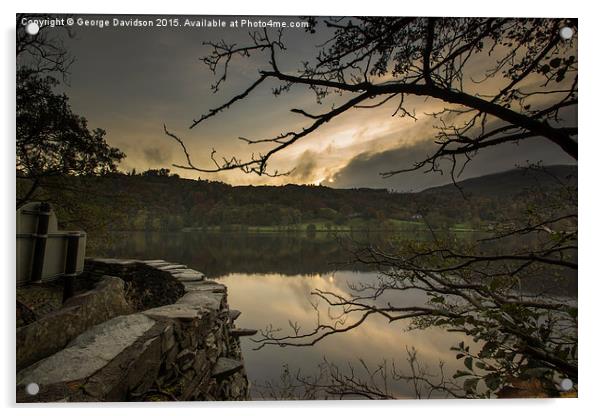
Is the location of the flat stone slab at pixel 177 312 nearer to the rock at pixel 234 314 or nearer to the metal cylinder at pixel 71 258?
the rock at pixel 234 314

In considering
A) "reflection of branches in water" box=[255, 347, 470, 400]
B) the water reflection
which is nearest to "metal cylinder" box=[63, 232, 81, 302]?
the water reflection

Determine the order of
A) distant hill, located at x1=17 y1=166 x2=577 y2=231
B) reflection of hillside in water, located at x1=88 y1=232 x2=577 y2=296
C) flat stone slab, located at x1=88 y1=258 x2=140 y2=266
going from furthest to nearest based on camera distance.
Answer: flat stone slab, located at x1=88 y1=258 x2=140 y2=266
reflection of hillside in water, located at x1=88 y1=232 x2=577 y2=296
distant hill, located at x1=17 y1=166 x2=577 y2=231

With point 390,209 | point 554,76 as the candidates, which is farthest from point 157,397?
point 554,76

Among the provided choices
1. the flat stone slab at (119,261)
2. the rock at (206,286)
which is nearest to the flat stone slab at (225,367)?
the rock at (206,286)

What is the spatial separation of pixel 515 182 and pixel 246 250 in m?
2.38

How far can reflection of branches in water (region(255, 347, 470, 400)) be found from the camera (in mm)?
2791

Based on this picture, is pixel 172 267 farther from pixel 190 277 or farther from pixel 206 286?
pixel 206 286

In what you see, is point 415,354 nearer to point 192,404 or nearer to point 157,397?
point 192,404

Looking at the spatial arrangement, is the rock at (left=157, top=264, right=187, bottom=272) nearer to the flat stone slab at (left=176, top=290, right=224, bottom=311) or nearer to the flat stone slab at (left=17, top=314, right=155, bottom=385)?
the flat stone slab at (left=176, top=290, right=224, bottom=311)

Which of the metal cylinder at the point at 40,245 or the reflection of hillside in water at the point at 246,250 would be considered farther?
the reflection of hillside in water at the point at 246,250

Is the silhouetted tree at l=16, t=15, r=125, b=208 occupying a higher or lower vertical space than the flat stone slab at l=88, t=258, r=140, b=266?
higher

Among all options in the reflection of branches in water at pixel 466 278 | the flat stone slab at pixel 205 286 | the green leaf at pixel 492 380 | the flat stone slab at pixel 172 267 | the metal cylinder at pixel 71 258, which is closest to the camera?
the green leaf at pixel 492 380

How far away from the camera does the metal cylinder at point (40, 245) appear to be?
2.50 metres

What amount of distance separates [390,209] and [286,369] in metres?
1.60
